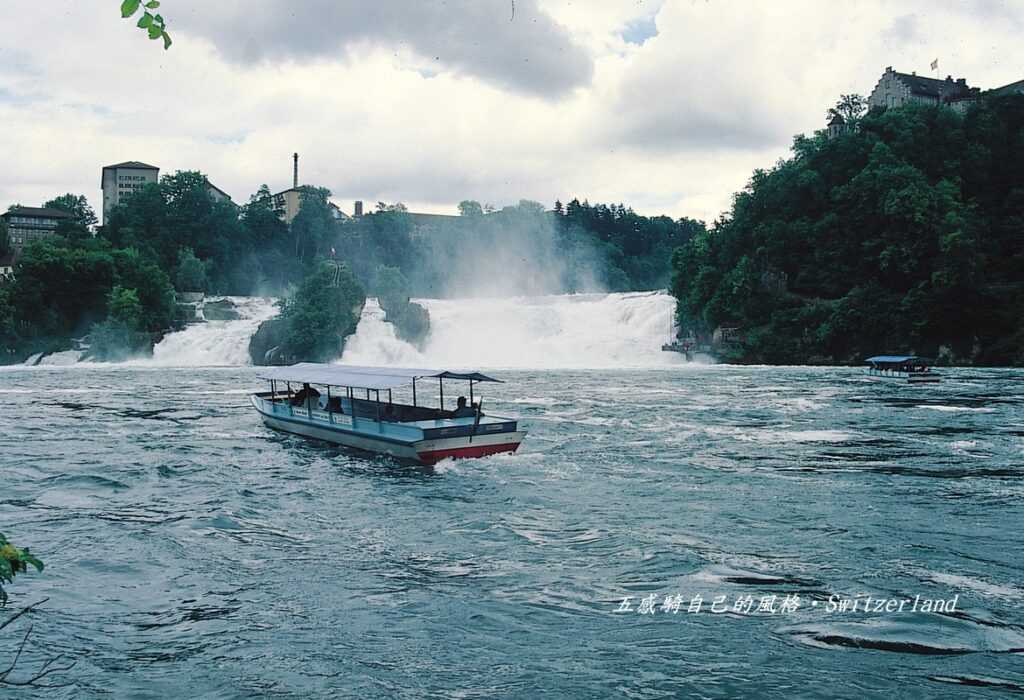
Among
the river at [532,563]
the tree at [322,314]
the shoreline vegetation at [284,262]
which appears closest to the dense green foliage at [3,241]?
the shoreline vegetation at [284,262]

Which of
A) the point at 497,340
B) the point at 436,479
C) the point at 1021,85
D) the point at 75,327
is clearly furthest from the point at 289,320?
the point at 1021,85

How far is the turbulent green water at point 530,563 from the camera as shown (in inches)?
372

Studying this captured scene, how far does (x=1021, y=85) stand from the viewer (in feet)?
283

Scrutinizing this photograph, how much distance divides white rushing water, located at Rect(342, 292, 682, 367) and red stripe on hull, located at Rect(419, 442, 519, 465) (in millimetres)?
44892

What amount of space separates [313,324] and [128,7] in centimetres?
7176

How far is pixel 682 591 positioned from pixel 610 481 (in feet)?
25.9

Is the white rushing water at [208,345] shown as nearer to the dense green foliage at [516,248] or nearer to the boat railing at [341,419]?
the boat railing at [341,419]

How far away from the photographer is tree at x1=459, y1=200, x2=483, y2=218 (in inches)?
5684

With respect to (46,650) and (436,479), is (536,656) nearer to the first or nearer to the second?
(46,650)

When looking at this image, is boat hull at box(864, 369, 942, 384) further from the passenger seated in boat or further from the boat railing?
the boat railing

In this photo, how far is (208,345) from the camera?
74.7 metres

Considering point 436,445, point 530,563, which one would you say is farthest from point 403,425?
point 530,563

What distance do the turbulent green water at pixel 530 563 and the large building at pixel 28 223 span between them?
108m

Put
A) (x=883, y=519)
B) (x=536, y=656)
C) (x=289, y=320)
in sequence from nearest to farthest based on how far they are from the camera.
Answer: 1. (x=536, y=656)
2. (x=883, y=519)
3. (x=289, y=320)
